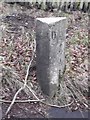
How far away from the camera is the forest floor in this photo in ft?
10.6

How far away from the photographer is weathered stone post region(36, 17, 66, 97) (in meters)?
3.05

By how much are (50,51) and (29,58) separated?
55cm

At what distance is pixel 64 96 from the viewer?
10.9ft

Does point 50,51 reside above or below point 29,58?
above

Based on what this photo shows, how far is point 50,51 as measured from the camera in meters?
3.12

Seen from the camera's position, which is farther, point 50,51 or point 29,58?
point 29,58

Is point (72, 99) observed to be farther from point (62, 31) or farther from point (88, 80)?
point (62, 31)

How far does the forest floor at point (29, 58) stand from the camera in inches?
127

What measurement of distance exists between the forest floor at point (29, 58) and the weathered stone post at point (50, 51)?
11cm

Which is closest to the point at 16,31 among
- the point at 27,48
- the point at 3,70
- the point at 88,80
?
the point at 27,48

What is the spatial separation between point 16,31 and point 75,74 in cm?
95

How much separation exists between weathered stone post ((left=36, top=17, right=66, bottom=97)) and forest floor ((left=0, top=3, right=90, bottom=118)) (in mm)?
114

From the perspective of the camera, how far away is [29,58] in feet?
11.9

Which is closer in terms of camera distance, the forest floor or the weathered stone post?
the weathered stone post
